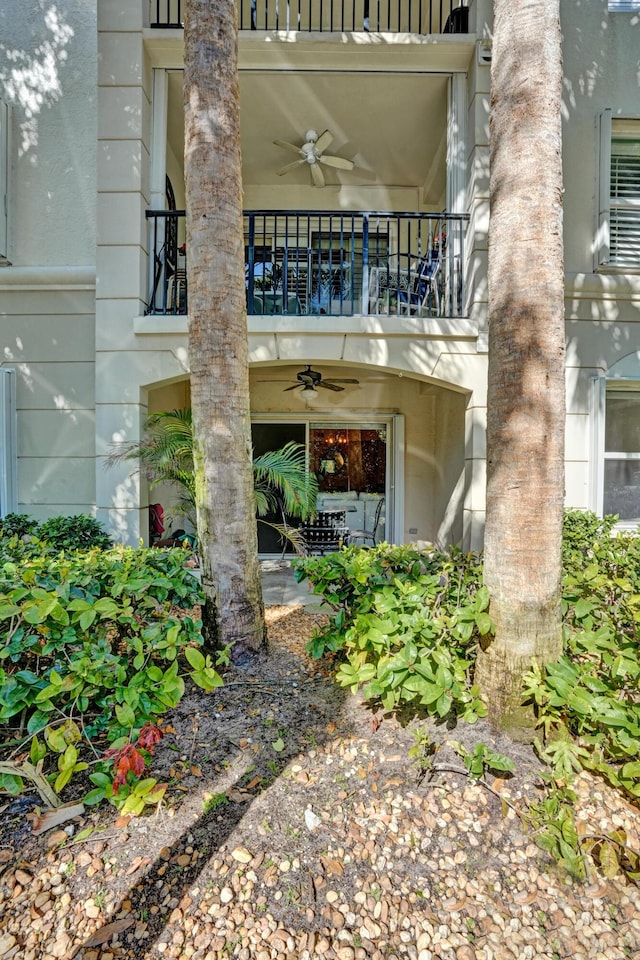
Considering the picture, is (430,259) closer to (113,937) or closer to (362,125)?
(362,125)

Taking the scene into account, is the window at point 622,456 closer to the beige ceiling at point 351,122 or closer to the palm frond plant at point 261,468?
the palm frond plant at point 261,468

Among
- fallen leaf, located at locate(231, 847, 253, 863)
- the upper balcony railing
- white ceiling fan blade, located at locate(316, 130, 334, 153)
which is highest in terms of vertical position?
the upper balcony railing

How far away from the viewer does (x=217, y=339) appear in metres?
2.96

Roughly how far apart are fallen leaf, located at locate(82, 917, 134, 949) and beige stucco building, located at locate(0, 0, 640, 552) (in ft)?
13.7

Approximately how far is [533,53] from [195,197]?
1.94m

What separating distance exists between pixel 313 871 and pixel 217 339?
2685mm

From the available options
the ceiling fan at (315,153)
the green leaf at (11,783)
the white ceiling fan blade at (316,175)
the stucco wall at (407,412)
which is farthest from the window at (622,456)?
the green leaf at (11,783)

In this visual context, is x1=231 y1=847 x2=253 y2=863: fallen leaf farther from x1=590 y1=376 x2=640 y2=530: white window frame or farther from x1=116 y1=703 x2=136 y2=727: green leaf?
x1=590 y1=376 x2=640 y2=530: white window frame

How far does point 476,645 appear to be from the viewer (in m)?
2.45

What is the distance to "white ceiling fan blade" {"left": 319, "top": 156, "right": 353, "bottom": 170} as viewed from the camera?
266 inches

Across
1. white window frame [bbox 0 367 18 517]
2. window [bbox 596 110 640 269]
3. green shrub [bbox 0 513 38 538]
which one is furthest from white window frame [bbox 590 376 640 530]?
white window frame [bbox 0 367 18 517]

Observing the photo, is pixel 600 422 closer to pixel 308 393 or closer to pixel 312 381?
pixel 312 381

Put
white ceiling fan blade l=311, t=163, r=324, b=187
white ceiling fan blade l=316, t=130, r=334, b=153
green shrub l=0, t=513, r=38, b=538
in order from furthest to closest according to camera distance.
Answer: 1. white ceiling fan blade l=311, t=163, r=324, b=187
2. white ceiling fan blade l=316, t=130, r=334, b=153
3. green shrub l=0, t=513, r=38, b=538

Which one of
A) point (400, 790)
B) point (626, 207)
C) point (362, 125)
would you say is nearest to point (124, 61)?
point (362, 125)
